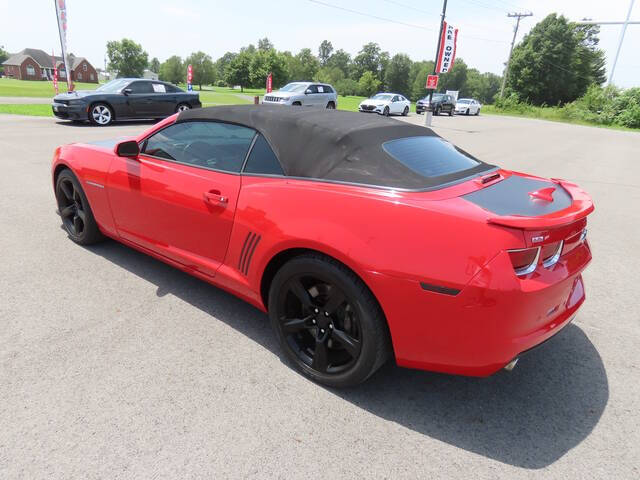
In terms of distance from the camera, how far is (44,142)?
9820 millimetres

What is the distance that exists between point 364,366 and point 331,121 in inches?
60.8

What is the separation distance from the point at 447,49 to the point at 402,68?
11037cm

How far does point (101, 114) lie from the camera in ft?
45.1

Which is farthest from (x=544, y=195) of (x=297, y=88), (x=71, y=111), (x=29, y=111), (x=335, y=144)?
(x=297, y=88)

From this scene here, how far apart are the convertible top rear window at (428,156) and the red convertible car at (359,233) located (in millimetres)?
14

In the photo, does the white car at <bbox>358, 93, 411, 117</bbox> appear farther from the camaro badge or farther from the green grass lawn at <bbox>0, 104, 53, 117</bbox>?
the camaro badge

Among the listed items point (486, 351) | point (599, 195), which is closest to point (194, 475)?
point (486, 351)

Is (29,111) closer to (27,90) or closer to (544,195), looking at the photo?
(544,195)

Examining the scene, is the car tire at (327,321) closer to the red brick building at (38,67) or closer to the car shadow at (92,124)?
the car shadow at (92,124)

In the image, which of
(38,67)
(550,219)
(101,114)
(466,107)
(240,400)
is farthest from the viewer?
(38,67)

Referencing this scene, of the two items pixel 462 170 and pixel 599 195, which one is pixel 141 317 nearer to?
pixel 462 170

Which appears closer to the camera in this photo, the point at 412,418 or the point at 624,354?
the point at 412,418

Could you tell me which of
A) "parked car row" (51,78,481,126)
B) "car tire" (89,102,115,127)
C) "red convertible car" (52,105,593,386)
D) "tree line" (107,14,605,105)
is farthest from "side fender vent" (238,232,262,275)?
"tree line" (107,14,605,105)

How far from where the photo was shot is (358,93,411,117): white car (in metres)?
26.6
